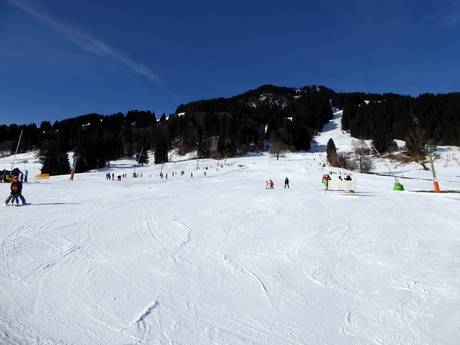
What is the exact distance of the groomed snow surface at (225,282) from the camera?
4.75 meters

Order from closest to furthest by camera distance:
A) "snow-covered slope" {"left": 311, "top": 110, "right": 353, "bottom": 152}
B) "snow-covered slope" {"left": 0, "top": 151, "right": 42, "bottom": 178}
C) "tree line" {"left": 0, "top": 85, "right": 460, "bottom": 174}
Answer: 1. "snow-covered slope" {"left": 0, "top": 151, "right": 42, "bottom": 178}
2. "tree line" {"left": 0, "top": 85, "right": 460, "bottom": 174}
3. "snow-covered slope" {"left": 311, "top": 110, "right": 353, "bottom": 152}

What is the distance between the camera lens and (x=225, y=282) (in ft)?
21.4

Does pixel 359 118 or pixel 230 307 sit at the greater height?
pixel 359 118

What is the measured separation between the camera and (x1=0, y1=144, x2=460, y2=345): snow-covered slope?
4.76 meters

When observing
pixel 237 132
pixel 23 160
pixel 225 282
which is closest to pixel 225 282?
pixel 225 282

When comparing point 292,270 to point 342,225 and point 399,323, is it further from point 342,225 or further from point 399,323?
point 342,225

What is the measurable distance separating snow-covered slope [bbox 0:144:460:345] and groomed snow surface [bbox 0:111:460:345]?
1.0 inches

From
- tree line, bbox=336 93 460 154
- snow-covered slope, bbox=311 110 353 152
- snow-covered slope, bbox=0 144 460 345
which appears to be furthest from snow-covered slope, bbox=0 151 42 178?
tree line, bbox=336 93 460 154

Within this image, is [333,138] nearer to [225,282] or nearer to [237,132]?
[237,132]

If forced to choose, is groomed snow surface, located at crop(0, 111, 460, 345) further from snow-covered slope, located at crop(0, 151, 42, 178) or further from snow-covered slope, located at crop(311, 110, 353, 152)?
snow-covered slope, located at crop(311, 110, 353, 152)

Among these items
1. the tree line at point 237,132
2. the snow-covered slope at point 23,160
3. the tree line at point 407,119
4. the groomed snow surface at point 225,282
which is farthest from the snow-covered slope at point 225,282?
the snow-covered slope at point 23,160

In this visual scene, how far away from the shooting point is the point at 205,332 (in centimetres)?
471

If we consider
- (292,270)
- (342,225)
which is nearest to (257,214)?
(342,225)

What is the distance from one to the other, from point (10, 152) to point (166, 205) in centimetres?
14751
